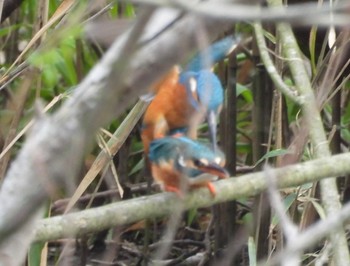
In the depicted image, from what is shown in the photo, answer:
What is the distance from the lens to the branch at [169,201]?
166 centimetres

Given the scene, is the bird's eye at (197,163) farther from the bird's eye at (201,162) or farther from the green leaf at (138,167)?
the green leaf at (138,167)

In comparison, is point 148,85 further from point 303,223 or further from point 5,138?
point 5,138

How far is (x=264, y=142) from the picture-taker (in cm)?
318

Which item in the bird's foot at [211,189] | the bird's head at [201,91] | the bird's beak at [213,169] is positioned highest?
the bird's head at [201,91]

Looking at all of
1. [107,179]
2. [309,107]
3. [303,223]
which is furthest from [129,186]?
[309,107]

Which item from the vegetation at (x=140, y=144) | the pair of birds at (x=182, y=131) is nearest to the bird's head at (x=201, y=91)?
the pair of birds at (x=182, y=131)

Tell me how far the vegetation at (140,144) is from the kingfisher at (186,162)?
0.03 m

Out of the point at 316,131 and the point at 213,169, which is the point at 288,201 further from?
the point at 213,169

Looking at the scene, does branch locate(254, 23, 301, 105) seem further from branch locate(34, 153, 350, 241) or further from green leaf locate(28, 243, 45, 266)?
green leaf locate(28, 243, 45, 266)

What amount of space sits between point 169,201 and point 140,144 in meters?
1.73

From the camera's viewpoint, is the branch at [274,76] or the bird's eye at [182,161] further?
the branch at [274,76]

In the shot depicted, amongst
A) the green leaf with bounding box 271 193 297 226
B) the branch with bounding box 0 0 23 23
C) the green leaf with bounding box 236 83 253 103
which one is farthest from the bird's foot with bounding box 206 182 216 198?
the green leaf with bounding box 236 83 253 103

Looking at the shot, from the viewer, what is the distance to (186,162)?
1.75 m

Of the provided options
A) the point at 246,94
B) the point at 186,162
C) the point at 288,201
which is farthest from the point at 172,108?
the point at 246,94
